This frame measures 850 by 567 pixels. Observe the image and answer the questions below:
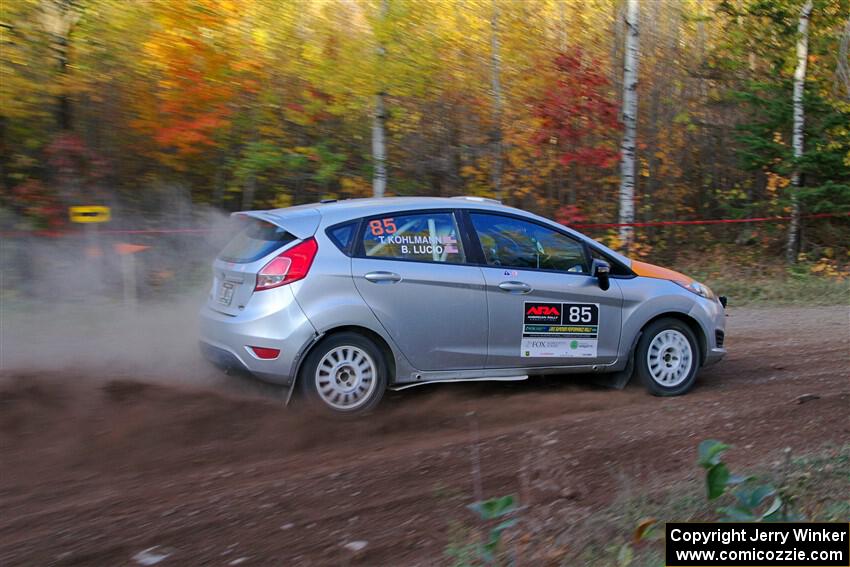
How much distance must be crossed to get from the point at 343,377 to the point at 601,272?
2386 millimetres

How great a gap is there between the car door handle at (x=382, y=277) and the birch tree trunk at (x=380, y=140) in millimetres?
7625

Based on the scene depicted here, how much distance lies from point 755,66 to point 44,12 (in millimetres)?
13607

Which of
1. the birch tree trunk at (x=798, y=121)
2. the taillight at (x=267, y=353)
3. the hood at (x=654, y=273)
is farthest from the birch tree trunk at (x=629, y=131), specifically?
the taillight at (x=267, y=353)

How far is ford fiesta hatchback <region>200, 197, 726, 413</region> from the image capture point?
20.9 ft

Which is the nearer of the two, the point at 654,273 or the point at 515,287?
the point at 515,287

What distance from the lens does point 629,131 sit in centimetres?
1488

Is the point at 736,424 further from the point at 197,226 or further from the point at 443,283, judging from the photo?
the point at 197,226

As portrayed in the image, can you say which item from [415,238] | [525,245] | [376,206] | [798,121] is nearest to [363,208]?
[376,206]

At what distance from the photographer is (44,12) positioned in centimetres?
1177

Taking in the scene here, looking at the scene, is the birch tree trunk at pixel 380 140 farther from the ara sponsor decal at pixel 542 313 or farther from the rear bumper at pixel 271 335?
the rear bumper at pixel 271 335

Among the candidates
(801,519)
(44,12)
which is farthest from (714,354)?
(44,12)

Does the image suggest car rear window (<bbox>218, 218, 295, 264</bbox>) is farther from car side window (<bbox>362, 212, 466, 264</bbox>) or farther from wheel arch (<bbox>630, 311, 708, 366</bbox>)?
wheel arch (<bbox>630, 311, 708, 366</bbox>)

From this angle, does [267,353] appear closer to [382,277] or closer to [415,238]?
[382,277]

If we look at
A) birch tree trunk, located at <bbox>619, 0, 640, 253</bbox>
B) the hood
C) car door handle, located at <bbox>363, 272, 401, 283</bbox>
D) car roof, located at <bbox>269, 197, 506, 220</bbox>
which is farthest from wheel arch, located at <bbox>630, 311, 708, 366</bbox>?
birch tree trunk, located at <bbox>619, 0, 640, 253</bbox>
